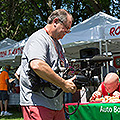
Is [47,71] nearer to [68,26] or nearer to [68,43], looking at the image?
[68,26]

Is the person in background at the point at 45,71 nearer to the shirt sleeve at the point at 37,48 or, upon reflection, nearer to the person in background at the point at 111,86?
the shirt sleeve at the point at 37,48

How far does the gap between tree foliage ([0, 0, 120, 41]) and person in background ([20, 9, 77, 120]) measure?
35.4ft

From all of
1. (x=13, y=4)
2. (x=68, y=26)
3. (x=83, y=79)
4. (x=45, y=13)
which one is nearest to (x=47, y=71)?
(x=83, y=79)

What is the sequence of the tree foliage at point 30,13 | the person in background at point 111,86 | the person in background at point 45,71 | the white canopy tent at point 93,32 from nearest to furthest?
1. the person in background at point 45,71
2. the person in background at point 111,86
3. the white canopy tent at point 93,32
4. the tree foliage at point 30,13

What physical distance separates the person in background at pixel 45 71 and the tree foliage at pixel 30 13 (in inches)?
424

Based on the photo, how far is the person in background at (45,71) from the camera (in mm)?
1576

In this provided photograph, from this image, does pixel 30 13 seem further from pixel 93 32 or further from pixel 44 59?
pixel 44 59

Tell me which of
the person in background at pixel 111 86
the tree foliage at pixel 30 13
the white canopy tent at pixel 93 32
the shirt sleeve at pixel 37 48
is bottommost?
the person in background at pixel 111 86

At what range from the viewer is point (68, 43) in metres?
6.44

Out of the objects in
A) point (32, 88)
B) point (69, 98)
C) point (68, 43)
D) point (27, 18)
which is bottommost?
point (69, 98)

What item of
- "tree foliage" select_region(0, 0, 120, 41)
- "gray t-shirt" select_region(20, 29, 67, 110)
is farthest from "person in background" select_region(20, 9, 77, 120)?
"tree foliage" select_region(0, 0, 120, 41)

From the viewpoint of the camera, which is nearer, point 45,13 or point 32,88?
point 32,88

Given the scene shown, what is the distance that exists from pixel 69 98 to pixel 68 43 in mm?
1557

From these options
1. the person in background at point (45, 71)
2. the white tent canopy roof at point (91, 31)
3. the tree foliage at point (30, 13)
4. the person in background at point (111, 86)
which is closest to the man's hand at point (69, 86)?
the person in background at point (45, 71)
